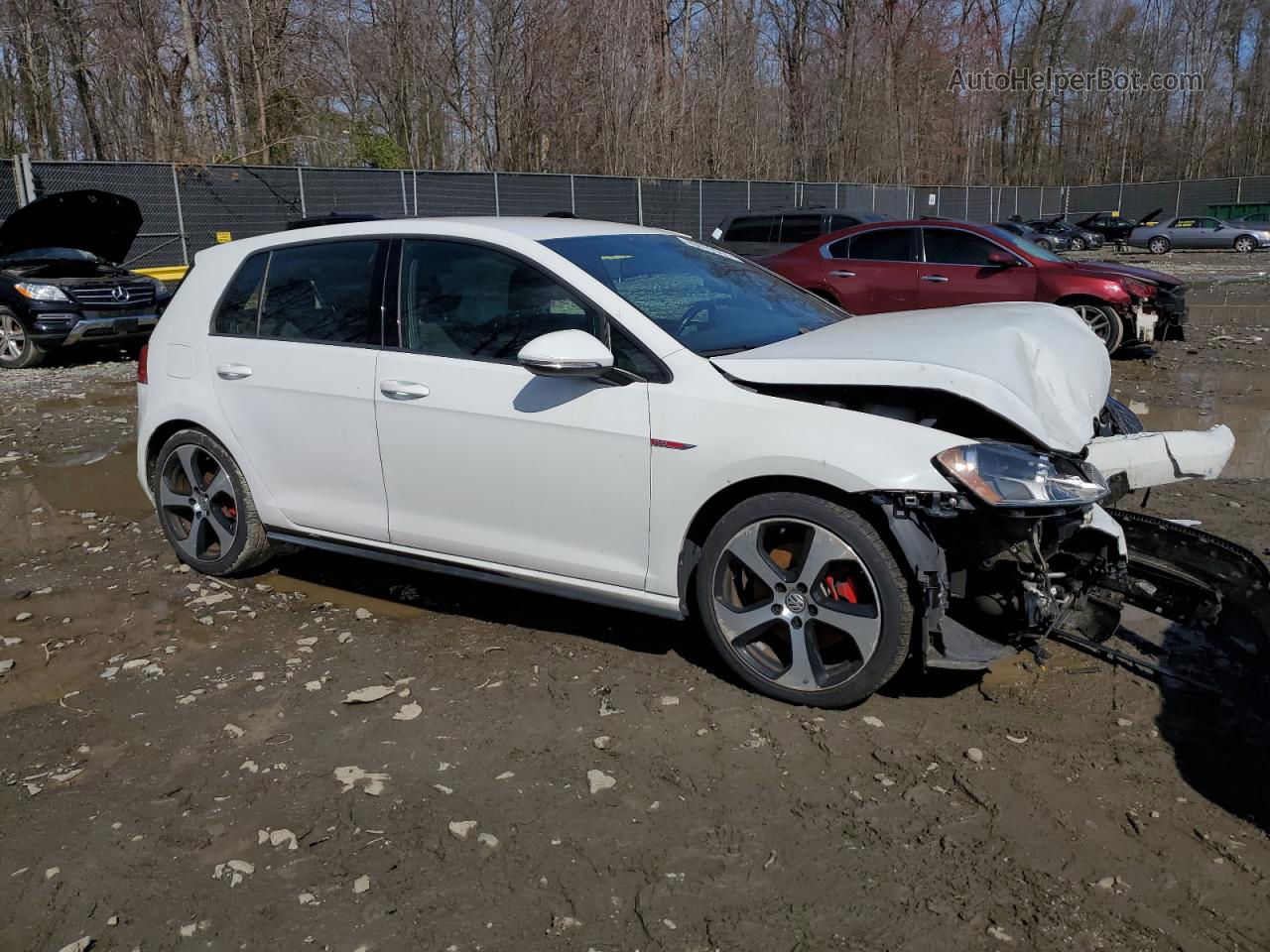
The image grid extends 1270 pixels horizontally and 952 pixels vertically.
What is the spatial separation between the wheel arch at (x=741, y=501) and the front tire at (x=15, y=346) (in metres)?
11.5

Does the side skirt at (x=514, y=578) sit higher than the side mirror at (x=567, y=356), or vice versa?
the side mirror at (x=567, y=356)

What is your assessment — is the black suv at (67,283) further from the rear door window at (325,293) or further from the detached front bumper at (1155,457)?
the detached front bumper at (1155,457)

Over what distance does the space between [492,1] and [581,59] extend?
112 inches

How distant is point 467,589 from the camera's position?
509 cm

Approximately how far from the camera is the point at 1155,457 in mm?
3939

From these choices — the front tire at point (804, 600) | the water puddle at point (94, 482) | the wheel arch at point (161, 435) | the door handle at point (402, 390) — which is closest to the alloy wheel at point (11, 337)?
the water puddle at point (94, 482)

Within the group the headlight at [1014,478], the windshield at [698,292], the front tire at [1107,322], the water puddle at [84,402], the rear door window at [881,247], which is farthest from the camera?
the rear door window at [881,247]

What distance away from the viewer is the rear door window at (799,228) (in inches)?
683

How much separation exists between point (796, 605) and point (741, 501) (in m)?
0.41

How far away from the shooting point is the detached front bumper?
3.88m

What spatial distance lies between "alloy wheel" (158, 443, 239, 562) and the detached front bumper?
3898mm

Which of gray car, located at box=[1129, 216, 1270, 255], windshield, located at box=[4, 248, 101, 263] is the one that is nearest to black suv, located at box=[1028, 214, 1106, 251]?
gray car, located at box=[1129, 216, 1270, 255]

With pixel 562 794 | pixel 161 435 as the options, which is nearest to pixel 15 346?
pixel 161 435

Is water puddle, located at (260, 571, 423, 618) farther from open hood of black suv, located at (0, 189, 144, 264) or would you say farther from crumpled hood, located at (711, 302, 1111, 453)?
open hood of black suv, located at (0, 189, 144, 264)
